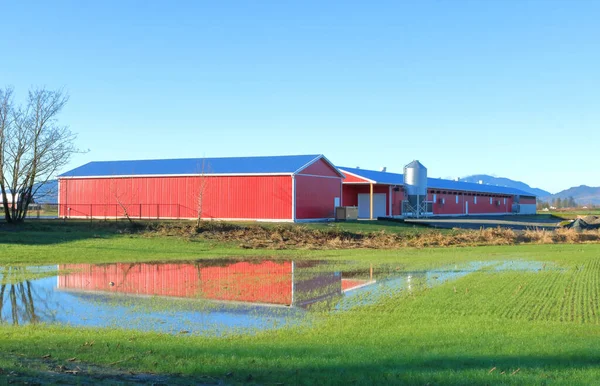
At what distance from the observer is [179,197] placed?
4972 cm

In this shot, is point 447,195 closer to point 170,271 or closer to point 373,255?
point 373,255

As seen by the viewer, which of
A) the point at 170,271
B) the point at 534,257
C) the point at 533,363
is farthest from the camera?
the point at 534,257

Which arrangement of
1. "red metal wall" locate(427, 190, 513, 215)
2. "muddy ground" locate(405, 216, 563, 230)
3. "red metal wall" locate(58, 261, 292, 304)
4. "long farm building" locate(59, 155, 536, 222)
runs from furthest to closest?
"red metal wall" locate(427, 190, 513, 215), "muddy ground" locate(405, 216, 563, 230), "long farm building" locate(59, 155, 536, 222), "red metal wall" locate(58, 261, 292, 304)

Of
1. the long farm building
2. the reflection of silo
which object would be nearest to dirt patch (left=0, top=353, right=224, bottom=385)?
the long farm building

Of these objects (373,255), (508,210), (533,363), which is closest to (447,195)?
(508,210)

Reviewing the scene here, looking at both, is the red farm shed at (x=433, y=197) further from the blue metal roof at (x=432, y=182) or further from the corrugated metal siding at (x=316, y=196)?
the corrugated metal siding at (x=316, y=196)

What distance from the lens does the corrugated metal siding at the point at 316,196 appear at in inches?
1818

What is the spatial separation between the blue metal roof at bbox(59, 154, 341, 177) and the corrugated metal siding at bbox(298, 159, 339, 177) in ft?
1.30

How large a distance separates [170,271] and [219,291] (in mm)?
6340

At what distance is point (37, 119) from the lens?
4553 centimetres

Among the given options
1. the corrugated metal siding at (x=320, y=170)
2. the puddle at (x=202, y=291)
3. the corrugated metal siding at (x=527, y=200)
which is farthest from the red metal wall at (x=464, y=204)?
the puddle at (x=202, y=291)

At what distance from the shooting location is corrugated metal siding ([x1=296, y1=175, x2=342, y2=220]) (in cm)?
4619

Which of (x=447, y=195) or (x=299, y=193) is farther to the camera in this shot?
(x=447, y=195)

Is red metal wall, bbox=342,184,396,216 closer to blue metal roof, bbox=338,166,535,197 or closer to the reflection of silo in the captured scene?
blue metal roof, bbox=338,166,535,197
